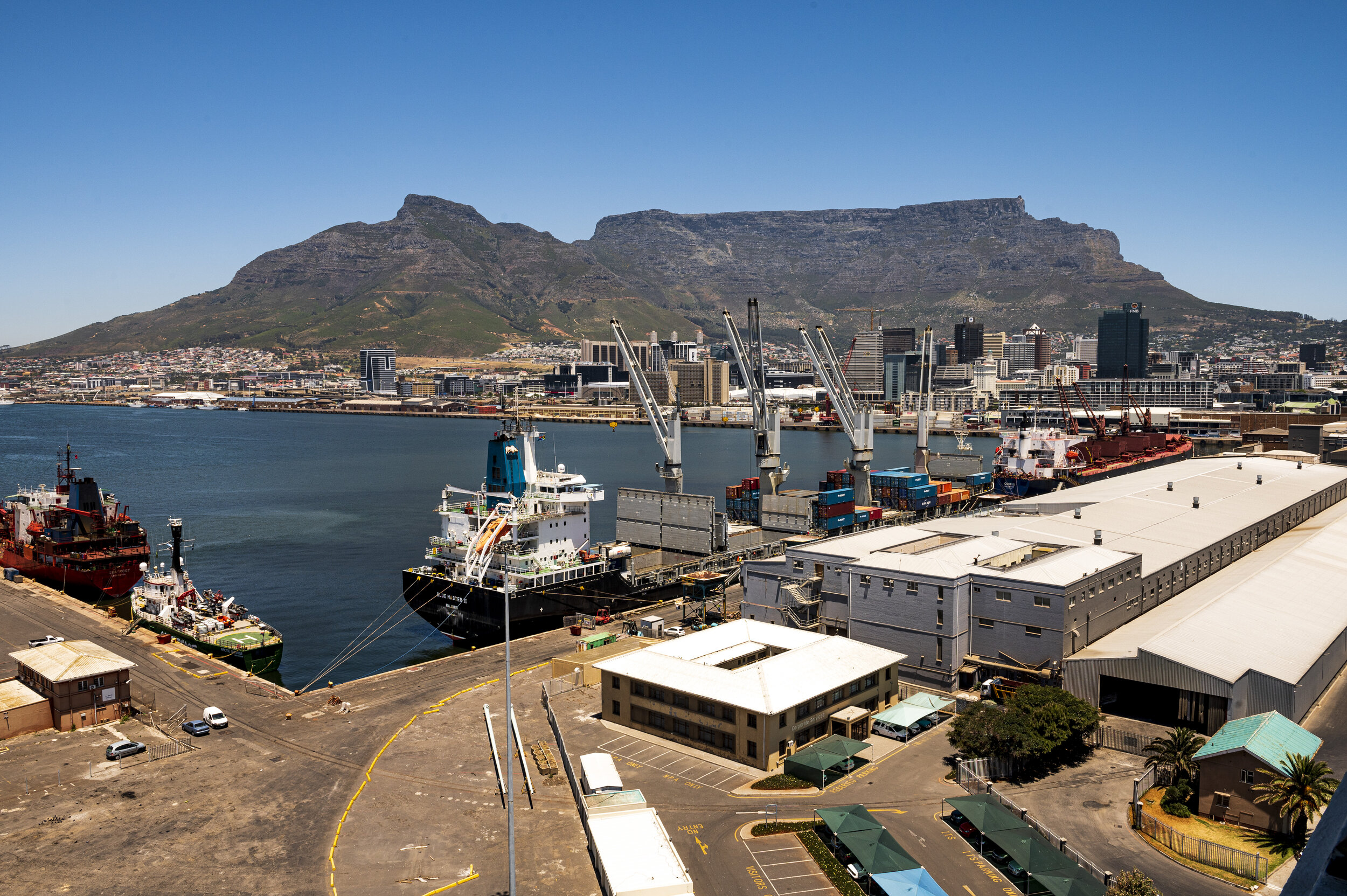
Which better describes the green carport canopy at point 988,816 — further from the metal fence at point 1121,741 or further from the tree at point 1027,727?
the metal fence at point 1121,741

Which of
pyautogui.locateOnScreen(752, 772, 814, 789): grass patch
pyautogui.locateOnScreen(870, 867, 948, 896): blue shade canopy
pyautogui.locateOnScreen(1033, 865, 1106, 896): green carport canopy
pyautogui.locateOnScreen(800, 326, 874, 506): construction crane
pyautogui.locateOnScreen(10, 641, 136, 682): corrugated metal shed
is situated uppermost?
pyautogui.locateOnScreen(800, 326, 874, 506): construction crane

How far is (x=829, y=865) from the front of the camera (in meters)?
19.8

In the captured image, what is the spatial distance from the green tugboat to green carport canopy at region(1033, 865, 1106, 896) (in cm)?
2835

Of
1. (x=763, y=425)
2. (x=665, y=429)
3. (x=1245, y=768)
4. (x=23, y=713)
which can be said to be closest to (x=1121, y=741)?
(x=1245, y=768)

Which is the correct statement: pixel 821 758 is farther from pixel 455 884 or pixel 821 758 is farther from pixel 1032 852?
pixel 455 884

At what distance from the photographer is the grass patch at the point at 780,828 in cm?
2128

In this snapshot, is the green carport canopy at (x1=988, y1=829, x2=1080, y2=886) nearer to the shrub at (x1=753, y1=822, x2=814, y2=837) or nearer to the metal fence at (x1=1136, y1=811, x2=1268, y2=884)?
the metal fence at (x1=1136, y1=811, x2=1268, y2=884)

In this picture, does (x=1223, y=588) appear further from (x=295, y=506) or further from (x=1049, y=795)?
(x=295, y=506)

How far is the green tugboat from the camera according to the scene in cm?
3528

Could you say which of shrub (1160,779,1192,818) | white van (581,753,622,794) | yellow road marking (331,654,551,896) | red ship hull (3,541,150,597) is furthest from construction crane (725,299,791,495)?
shrub (1160,779,1192,818)

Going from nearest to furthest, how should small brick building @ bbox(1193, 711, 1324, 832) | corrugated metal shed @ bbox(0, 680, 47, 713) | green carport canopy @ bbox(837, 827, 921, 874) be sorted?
green carport canopy @ bbox(837, 827, 921, 874), small brick building @ bbox(1193, 711, 1324, 832), corrugated metal shed @ bbox(0, 680, 47, 713)

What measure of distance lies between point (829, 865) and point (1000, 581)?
1435 centimetres


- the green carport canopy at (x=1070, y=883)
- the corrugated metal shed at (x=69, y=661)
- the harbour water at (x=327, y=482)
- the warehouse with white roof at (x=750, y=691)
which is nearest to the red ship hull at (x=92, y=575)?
the harbour water at (x=327, y=482)

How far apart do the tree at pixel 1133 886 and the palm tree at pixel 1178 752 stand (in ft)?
21.0
